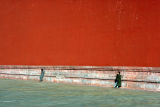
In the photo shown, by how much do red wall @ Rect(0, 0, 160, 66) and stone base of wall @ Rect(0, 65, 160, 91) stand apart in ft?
1.40

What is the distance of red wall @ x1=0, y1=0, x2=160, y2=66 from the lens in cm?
1158

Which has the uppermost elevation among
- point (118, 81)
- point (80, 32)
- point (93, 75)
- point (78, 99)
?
point (80, 32)

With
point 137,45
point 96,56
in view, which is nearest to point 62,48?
point 96,56

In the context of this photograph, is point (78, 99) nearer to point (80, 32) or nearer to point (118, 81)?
point (118, 81)

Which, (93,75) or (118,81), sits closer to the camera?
(118,81)

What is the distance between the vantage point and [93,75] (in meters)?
12.5

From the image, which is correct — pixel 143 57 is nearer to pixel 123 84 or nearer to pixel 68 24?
pixel 123 84

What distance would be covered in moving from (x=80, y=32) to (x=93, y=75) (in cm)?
218

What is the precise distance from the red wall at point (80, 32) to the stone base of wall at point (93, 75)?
427mm

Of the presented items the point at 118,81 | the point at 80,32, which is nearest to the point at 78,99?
the point at 118,81

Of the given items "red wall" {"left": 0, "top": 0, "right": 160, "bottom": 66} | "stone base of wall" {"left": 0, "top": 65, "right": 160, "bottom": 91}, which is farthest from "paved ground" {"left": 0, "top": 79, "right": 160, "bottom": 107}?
"red wall" {"left": 0, "top": 0, "right": 160, "bottom": 66}

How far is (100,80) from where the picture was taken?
12.2 metres

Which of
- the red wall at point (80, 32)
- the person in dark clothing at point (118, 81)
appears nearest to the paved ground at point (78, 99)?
the person in dark clothing at point (118, 81)

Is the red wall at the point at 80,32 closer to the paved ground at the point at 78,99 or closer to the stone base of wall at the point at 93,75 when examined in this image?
the stone base of wall at the point at 93,75
